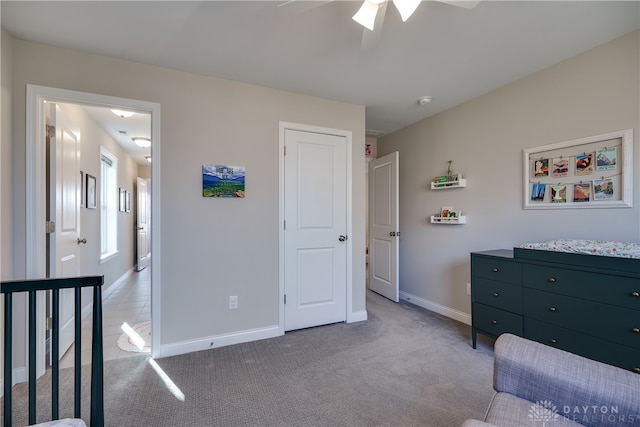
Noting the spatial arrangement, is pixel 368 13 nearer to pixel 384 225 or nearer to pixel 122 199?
pixel 384 225

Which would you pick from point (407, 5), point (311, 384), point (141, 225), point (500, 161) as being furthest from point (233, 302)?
→ point (141, 225)

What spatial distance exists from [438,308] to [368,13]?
305 cm

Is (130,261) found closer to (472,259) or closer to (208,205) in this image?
(208,205)

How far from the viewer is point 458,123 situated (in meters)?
3.11

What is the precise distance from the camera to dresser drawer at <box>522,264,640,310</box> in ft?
5.24

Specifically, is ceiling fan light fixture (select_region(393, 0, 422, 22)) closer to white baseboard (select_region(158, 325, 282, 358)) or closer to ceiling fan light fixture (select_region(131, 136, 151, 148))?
white baseboard (select_region(158, 325, 282, 358))

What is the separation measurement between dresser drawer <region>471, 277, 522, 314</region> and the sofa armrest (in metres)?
1.14

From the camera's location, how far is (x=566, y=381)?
1.03 meters

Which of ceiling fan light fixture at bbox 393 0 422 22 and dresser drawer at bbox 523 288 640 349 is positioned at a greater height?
ceiling fan light fixture at bbox 393 0 422 22

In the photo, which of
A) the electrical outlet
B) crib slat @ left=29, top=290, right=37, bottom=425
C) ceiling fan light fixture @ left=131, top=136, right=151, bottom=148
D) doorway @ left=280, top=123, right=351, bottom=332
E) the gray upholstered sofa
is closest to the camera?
the gray upholstered sofa

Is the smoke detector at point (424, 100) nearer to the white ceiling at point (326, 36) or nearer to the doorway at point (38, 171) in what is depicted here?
the white ceiling at point (326, 36)

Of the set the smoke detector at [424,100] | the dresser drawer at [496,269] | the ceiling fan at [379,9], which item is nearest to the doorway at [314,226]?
the smoke detector at [424,100]

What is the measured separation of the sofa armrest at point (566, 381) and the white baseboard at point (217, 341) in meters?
1.96

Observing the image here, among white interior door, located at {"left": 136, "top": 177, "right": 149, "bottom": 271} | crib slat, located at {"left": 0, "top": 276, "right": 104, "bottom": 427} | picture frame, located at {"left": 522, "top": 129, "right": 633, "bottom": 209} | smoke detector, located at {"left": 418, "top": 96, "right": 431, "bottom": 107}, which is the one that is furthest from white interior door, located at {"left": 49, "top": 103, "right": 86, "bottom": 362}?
picture frame, located at {"left": 522, "top": 129, "right": 633, "bottom": 209}
